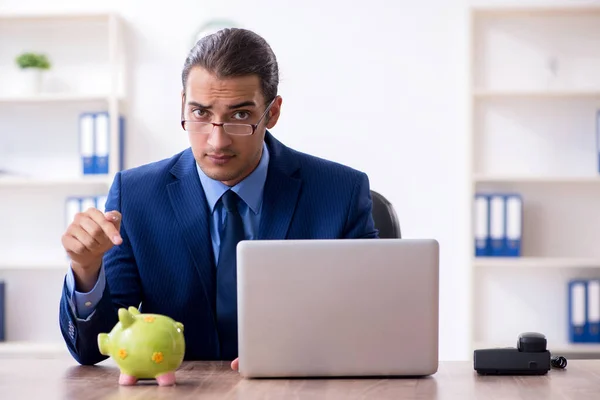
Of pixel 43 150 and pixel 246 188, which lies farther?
pixel 43 150

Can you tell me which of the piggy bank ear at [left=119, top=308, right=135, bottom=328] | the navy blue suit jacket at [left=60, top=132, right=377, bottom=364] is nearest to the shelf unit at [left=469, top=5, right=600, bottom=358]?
the navy blue suit jacket at [left=60, top=132, right=377, bottom=364]

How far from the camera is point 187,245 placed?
192 cm

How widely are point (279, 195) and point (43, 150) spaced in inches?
98.6

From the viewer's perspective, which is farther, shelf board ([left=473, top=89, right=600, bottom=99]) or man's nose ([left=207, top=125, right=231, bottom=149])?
shelf board ([left=473, top=89, right=600, bottom=99])

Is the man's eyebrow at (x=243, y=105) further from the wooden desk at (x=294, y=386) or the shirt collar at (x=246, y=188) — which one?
the wooden desk at (x=294, y=386)

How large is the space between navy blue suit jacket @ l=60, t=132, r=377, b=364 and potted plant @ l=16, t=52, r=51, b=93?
2237 millimetres

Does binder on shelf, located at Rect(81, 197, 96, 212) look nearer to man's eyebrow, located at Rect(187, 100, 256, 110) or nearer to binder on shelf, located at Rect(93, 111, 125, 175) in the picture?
binder on shelf, located at Rect(93, 111, 125, 175)

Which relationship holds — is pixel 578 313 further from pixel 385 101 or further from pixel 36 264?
pixel 36 264

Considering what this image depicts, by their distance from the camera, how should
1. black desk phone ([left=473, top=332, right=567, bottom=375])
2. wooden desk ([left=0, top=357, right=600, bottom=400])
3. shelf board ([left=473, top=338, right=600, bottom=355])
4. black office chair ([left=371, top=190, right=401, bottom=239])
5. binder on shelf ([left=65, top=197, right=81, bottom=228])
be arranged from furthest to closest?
binder on shelf ([left=65, top=197, right=81, bottom=228]) → shelf board ([left=473, top=338, right=600, bottom=355]) → black office chair ([left=371, top=190, right=401, bottom=239]) → black desk phone ([left=473, top=332, right=567, bottom=375]) → wooden desk ([left=0, top=357, right=600, bottom=400])

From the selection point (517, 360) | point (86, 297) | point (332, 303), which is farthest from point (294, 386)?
point (86, 297)

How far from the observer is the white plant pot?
13.3 feet

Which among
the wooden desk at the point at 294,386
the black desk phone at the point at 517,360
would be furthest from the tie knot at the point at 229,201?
the black desk phone at the point at 517,360

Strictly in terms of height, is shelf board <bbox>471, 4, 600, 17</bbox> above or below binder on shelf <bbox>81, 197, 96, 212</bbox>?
above

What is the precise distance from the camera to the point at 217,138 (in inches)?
71.7
